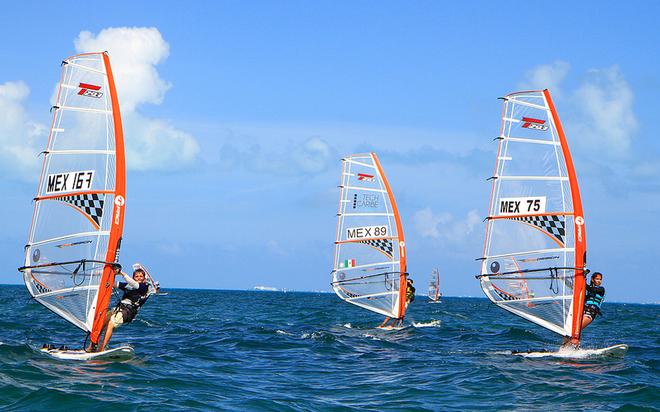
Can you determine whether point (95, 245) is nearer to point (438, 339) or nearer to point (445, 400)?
point (445, 400)

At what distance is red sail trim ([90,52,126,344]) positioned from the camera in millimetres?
14977

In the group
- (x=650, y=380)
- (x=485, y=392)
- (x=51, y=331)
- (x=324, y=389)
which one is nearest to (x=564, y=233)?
(x=650, y=380)

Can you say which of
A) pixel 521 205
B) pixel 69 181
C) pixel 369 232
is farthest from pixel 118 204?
pixel 369 232

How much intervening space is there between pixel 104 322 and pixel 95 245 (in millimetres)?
1556

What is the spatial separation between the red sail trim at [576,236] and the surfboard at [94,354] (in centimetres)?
977

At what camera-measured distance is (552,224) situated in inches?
691

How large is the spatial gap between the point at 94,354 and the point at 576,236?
10471 mm

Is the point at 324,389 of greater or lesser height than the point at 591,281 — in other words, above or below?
below

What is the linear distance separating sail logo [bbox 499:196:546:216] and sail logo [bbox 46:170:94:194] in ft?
29.6

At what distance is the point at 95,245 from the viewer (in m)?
15.0

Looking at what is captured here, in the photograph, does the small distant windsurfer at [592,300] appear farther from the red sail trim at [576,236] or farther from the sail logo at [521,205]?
the sail logo at [521,205]

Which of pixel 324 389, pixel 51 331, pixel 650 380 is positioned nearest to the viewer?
pixel 324 389

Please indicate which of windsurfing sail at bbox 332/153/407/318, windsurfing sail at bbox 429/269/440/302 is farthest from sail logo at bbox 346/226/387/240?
windsurfing sail at bbox 429/269/440/302

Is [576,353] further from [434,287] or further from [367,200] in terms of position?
[434,287]
